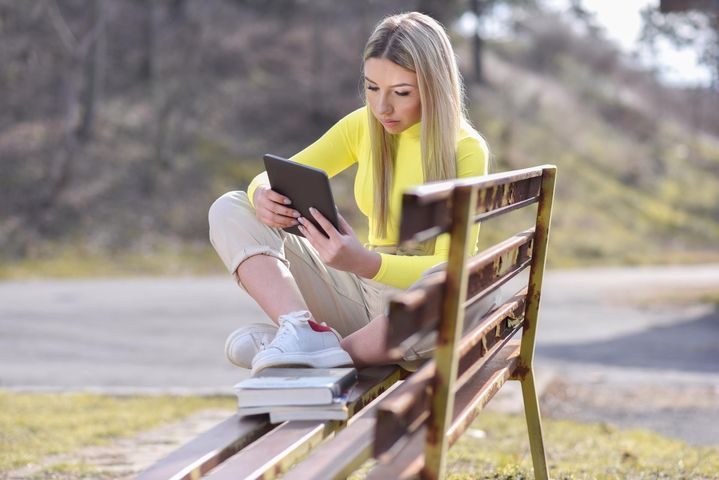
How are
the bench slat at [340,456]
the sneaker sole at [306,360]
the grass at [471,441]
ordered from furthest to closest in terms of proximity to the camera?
1. the grass at [471,441]
2. the sneaker sole at [306,360]
3. the bench slat at [340,456]

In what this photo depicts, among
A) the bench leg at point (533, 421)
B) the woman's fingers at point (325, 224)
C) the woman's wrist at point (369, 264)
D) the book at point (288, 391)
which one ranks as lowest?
the bench leg at point (533, 421)

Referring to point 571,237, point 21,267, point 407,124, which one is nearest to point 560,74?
point 571,237

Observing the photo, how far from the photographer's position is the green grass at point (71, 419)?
15.1 feet

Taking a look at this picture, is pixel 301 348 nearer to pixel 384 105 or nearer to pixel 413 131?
pixel 384 105

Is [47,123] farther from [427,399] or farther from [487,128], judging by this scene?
[427,399]

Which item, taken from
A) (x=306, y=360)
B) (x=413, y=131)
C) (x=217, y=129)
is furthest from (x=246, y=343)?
(x=217, y=129)

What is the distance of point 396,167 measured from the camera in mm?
3535

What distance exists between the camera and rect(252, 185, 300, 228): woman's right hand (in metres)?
2.99

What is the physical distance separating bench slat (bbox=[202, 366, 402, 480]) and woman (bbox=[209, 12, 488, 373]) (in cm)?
22

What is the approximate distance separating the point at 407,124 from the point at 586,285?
1125cm

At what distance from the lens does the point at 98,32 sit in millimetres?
17781

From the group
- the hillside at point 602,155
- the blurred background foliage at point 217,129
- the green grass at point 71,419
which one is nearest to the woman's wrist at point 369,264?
the green grass at point 71,419

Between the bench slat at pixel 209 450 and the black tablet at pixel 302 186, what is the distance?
2.09ft

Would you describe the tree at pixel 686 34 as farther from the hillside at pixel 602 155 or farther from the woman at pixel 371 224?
the woman at pixel 371 224
